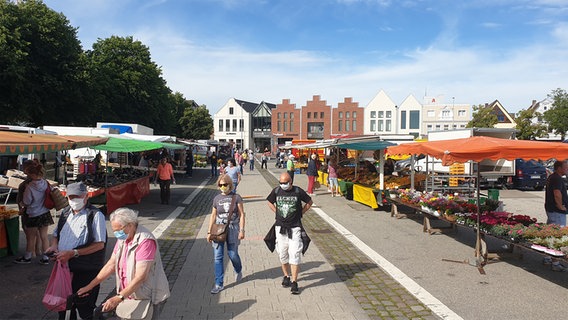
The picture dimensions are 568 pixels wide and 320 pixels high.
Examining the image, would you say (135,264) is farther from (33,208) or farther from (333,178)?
(333,178)

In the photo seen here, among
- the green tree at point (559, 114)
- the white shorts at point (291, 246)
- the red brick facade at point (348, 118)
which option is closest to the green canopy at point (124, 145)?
the white shorts at point (291, 246)

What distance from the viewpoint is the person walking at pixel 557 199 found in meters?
7.02

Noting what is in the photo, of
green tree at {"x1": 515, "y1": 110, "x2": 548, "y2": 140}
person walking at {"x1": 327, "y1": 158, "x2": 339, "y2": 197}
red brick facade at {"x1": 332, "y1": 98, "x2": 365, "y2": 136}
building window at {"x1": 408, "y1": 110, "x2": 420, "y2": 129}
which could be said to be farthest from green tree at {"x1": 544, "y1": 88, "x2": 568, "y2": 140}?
person walking at {"x1": 327, "y1": 158, "x2": 339, "y2": 197}

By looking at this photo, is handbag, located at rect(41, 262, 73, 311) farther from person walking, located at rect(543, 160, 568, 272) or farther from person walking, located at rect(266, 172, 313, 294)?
person walking, located at rect(543, 160, 568, 272)

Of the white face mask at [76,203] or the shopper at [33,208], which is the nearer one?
the white face mask at [76,203]

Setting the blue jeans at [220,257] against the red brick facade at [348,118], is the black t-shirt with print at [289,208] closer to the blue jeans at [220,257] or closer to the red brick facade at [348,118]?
the blue jeans at [220,257]

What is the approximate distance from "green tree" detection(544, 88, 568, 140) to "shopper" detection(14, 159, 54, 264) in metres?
52.6

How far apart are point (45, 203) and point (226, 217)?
3.50 metres

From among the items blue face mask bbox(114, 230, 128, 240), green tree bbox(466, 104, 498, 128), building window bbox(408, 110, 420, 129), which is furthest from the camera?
building window bbox(408, 110, 420, 129)

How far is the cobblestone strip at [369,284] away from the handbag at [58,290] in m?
3.36

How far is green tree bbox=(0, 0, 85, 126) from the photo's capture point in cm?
2148

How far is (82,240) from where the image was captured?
402 cm

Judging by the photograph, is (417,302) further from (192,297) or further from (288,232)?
(192,297)

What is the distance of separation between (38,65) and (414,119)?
60.5m
